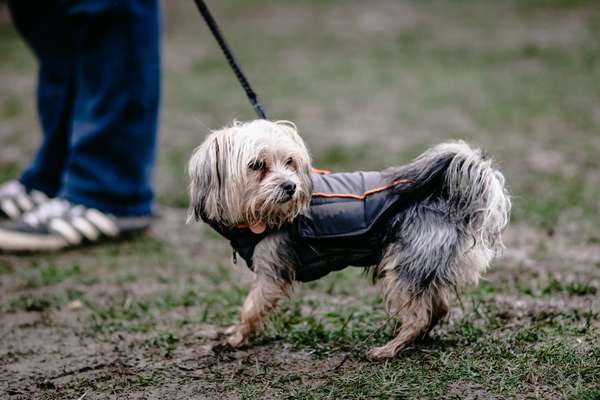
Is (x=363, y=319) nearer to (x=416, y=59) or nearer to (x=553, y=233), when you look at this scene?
(x=553, y=233)

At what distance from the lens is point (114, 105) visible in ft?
17.1

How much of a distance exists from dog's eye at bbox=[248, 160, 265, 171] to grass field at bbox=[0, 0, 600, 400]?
2.83 feet

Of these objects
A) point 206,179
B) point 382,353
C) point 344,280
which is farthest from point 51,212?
point 382,353

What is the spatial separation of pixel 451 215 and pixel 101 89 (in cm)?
308

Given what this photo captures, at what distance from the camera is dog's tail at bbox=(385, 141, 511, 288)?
122 inches

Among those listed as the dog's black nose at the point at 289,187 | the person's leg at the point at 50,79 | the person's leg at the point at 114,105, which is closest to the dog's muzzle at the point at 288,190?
the dog's black nose at the point at 289,187

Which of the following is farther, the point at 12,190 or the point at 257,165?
the point at 12,190

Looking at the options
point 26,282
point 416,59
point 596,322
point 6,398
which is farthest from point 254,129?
point 416,59

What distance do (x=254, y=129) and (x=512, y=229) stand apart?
9.05 feet

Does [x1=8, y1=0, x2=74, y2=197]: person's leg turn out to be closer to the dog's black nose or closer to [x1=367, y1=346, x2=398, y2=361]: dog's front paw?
the dog's black nose

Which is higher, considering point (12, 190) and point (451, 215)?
point (451, 215)

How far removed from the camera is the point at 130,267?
16.1ft

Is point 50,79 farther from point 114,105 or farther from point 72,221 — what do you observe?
point 72,221

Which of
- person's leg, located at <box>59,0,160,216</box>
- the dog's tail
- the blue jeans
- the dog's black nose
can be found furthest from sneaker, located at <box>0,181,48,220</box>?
the dog's tail
